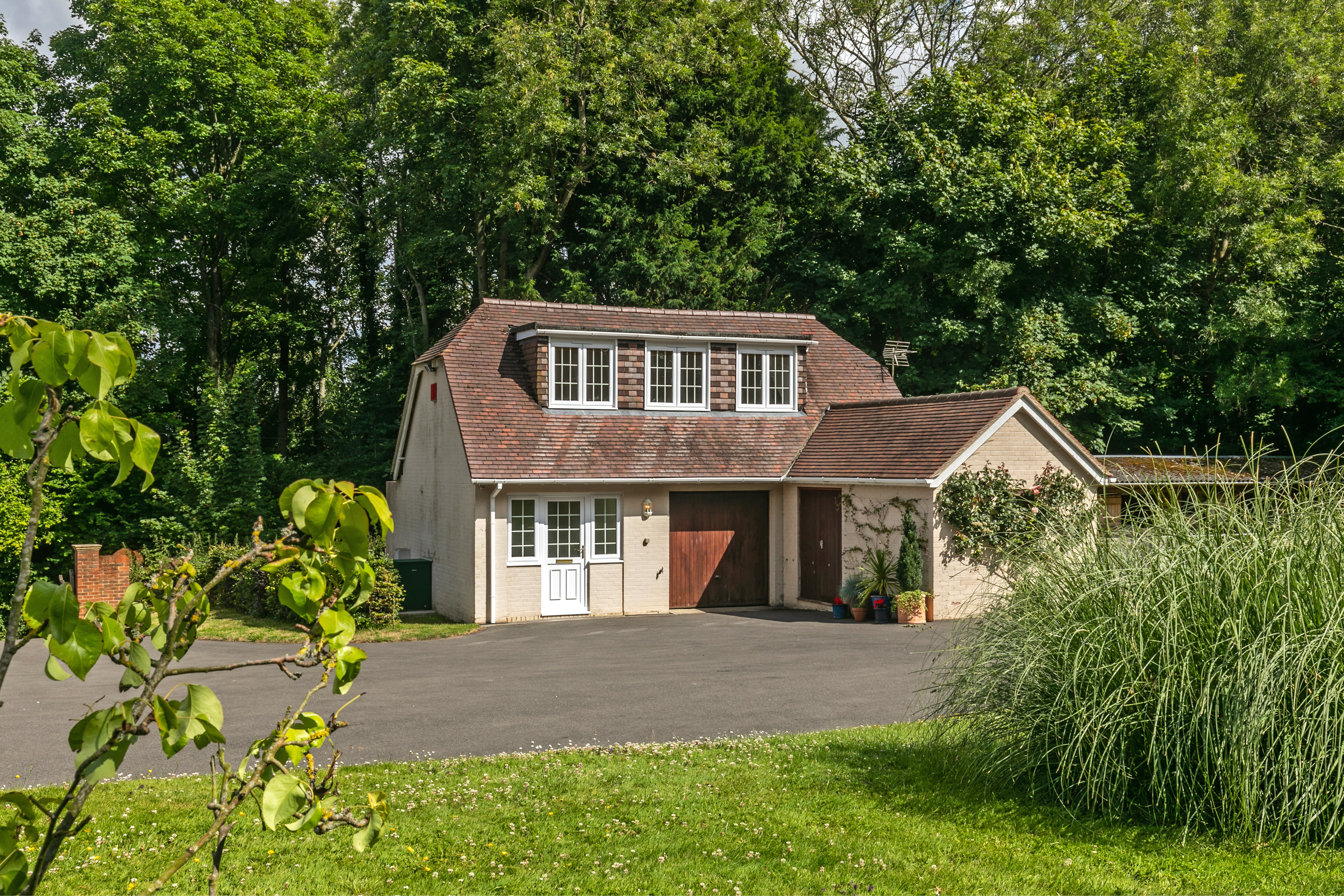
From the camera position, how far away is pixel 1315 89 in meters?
33.1

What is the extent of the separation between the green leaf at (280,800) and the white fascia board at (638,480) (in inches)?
760

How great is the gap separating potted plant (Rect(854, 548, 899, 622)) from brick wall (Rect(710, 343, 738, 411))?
5.55 metres

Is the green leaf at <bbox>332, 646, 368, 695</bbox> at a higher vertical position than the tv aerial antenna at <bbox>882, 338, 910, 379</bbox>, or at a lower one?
lower

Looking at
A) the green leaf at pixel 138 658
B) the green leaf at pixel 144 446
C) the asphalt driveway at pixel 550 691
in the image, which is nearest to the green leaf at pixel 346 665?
the green leaf at pixel 138 658

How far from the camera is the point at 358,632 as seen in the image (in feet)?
68.1

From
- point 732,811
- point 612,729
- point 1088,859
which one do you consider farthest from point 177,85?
point 1088,859

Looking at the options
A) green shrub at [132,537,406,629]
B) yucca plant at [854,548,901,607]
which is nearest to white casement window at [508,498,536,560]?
green shrub at [132,537,406,629]

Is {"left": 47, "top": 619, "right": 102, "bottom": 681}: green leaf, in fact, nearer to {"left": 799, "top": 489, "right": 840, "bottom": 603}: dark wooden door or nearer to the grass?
the grass

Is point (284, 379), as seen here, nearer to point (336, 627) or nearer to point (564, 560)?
point (564, 560)

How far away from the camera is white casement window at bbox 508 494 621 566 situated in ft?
75.8

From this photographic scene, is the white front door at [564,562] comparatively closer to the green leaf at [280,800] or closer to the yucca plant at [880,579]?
the yucca plant at [880,579]

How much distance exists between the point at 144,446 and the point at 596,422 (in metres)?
22.1

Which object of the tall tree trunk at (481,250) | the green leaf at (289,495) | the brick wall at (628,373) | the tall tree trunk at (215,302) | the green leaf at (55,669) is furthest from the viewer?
the tall tree trunk at (215,302)

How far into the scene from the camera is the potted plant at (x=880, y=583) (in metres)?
22.3
